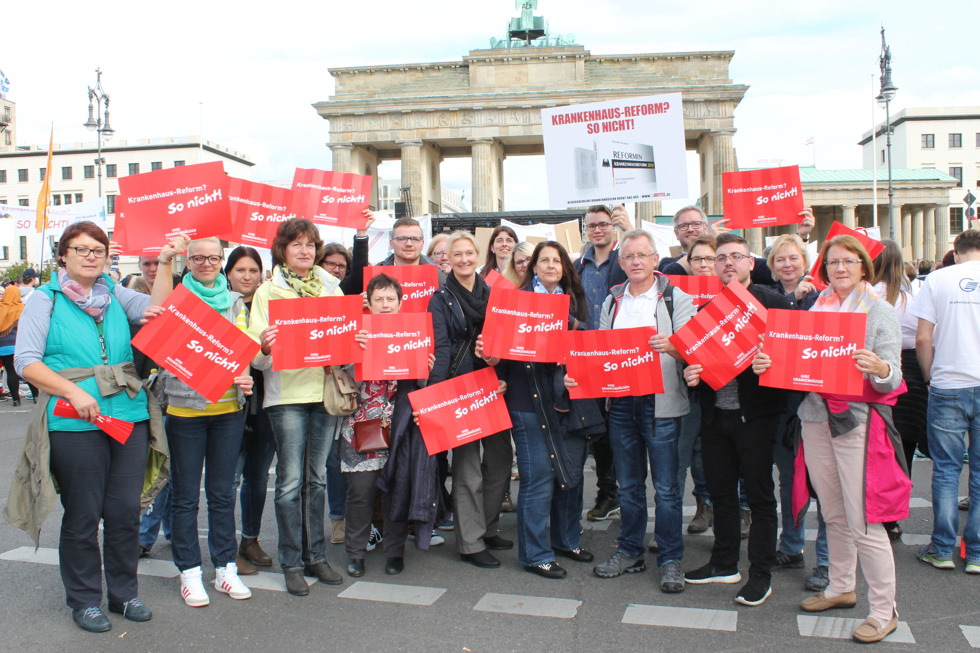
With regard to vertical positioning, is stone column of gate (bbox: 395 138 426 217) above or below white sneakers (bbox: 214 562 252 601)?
above

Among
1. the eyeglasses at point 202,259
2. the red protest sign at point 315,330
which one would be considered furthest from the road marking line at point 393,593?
the eyeglasses at point 202,259

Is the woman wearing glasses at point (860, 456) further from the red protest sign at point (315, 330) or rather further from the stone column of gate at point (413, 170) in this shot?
the stone column of gate at point (413, 170)

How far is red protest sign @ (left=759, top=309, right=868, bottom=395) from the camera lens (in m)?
4.38

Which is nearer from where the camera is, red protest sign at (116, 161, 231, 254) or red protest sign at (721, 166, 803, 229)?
red protest sign at (116, 161, 231, 254)

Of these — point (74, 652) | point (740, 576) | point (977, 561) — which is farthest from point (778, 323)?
point (74, 652)

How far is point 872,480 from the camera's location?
4449mm

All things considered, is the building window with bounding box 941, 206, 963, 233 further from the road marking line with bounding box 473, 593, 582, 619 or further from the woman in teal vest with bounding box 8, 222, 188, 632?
the woman in teal vest with bounding box 8, 222, 188, 632

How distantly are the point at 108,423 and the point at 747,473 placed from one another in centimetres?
375

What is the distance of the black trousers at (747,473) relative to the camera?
4.85 meters

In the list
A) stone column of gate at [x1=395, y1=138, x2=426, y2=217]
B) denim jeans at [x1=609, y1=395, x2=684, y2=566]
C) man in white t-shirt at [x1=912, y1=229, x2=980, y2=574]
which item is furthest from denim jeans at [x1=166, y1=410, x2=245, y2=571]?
stone column of gate at [x1=395, y1=138, x2=426, y2=217]

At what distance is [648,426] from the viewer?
Answer: 5191mm

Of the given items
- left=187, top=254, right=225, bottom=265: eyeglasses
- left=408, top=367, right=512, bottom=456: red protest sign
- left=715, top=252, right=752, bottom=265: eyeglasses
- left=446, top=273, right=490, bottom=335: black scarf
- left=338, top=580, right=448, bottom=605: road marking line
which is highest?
left=187, top=254, right=225, bottom=265: eyeglasses

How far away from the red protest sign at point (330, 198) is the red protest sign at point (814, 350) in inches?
168

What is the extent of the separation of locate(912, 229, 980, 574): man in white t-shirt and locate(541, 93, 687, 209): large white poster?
2597 millimetres
